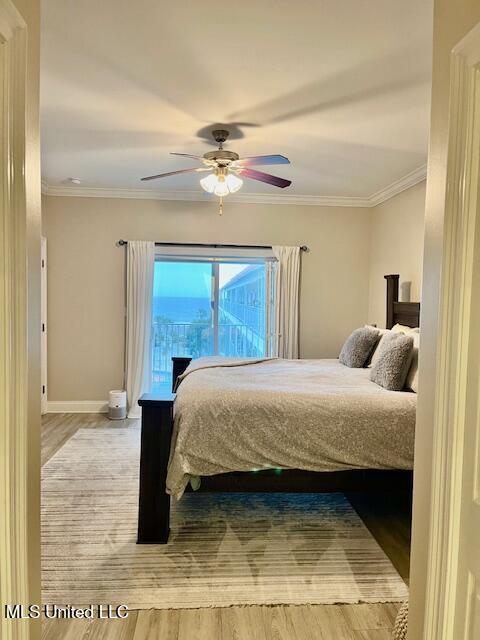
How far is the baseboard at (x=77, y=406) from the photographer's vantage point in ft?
Result: 17.1

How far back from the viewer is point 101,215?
17.0 feet

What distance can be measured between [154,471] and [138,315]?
9.63ft

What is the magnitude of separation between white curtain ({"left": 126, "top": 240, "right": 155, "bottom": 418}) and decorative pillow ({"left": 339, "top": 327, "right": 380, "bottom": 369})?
2.44m

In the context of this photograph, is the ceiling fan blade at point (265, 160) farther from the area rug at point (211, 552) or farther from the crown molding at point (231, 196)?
the area rug at point (211, 552)

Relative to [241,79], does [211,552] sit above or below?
below

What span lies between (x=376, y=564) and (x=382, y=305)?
3.36m

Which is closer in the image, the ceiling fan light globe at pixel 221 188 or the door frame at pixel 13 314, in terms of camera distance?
the door frame at pixel 13 314

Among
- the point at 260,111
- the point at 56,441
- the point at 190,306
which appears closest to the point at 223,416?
the point at 260,111

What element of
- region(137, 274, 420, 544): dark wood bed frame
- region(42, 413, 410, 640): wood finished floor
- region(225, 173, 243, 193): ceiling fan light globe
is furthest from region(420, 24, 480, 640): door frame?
region(225, 173, 243, 193): ceiling fan light globe

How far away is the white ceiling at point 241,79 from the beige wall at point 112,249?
1145 millimetres

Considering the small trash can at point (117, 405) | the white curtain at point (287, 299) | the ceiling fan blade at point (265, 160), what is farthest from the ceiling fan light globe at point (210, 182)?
the small trash can at point (117, 405)

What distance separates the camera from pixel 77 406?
5.24 m

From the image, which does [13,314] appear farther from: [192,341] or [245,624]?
[192,341]

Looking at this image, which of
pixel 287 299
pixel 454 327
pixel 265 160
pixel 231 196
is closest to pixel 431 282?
pixel 454 327
